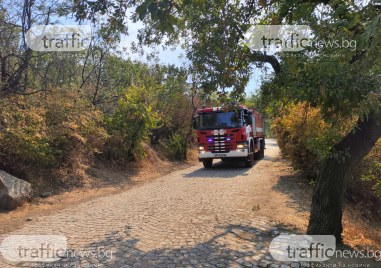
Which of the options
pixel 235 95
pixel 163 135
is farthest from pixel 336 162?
pixel 163 135

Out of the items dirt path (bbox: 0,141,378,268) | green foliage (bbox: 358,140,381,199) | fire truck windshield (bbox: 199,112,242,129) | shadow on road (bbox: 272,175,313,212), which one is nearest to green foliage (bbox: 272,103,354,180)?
shadow on road (bbox: 272,175,313,212)

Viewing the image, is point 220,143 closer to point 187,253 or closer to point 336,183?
point 336,183

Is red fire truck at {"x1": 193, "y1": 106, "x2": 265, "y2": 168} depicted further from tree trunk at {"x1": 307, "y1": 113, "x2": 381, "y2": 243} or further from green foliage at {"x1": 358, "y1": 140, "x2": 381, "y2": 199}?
tree trunk at {"x1": 307, "y1": 113, "x2": 381, "y2": 243}

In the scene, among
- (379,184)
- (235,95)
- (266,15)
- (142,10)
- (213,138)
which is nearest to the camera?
(142,10)

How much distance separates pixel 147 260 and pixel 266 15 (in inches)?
208

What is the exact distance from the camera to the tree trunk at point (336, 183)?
17.5ft

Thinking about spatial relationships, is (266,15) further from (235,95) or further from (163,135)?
(163,135)

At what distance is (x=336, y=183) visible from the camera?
548 cm

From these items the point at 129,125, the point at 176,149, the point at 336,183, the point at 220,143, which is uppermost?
the point at 129,125

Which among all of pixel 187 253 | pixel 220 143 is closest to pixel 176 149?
pixel 220 143

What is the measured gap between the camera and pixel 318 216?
5.50 meters

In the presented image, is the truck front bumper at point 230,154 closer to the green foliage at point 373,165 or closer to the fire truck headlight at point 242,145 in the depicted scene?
the fire truck headlight at point 242,145

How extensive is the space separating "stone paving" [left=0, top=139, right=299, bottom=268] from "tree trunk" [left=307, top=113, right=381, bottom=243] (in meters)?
0.79

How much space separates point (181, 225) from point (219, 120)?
8498 millimetres
